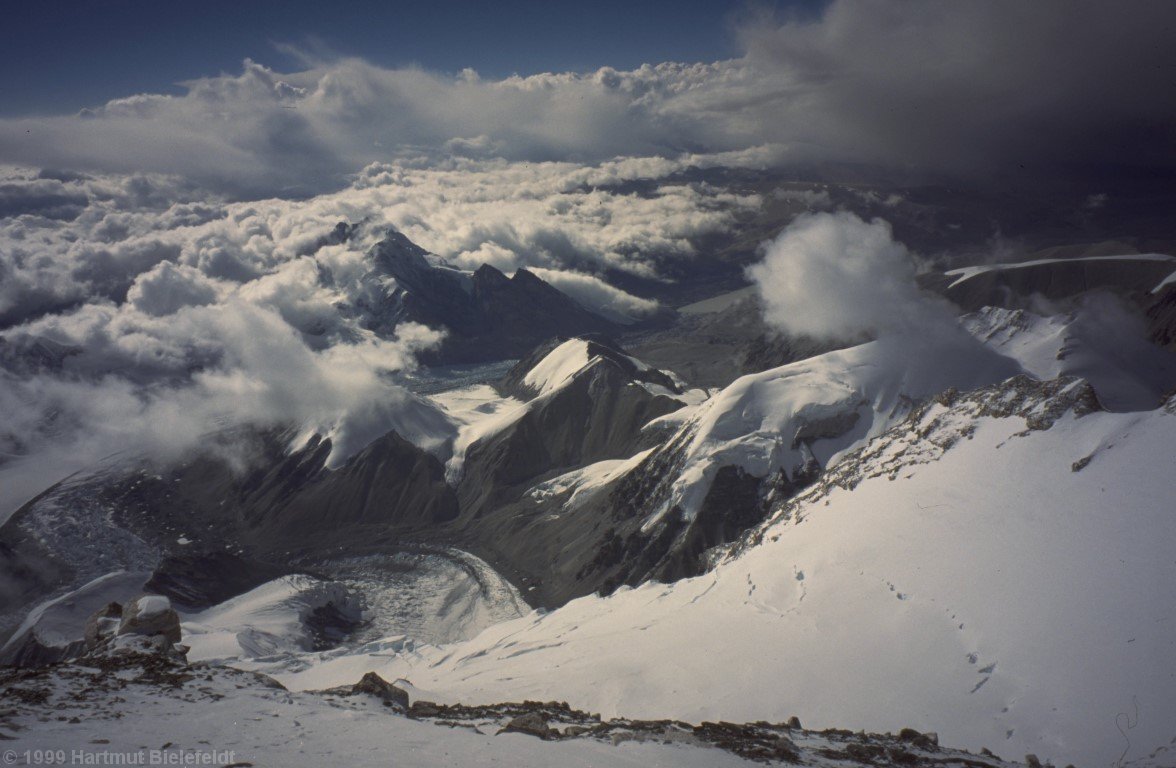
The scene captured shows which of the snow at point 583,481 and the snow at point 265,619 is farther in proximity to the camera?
the snow at point 583,481

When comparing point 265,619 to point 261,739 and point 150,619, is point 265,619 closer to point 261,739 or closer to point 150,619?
point 150,619

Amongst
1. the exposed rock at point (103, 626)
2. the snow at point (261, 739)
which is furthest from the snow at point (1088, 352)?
the exposed rock at point (103, 626)

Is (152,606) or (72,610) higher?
(152,606)

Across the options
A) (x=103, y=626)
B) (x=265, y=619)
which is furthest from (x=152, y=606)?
(x=265, y=619)

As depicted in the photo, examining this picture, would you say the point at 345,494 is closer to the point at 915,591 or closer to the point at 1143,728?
the point at 915,591

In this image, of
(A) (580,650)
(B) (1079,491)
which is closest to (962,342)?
(B) (1079,491)

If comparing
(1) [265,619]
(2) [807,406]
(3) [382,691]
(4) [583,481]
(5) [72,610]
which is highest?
(2) [807,406]

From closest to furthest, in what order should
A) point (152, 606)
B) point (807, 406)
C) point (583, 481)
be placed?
point (152, 606)
point (807, 406)
point (583, 481)

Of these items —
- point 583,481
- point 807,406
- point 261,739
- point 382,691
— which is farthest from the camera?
point 583,481

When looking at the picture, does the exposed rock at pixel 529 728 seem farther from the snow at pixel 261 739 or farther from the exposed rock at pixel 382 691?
the exposed rock at pixel 382 691
